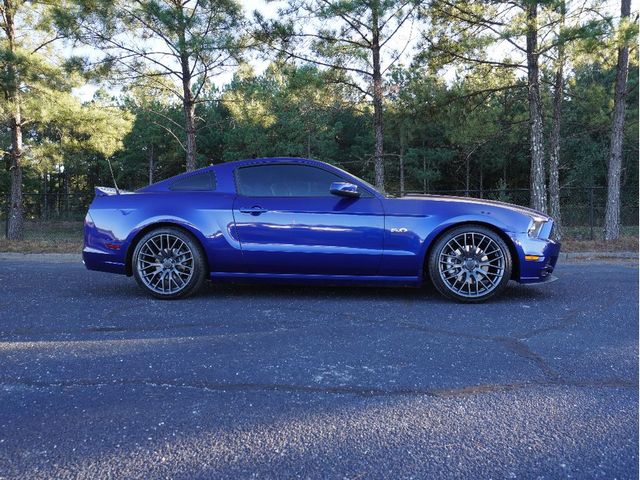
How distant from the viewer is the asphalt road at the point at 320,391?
1.80 m

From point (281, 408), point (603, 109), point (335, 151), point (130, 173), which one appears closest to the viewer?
point (281, 408)

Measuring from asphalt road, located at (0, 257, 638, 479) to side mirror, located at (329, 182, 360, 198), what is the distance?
1.05 meters

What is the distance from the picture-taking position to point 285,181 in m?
4.88

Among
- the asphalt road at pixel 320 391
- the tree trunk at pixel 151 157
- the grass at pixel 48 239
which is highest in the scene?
the tree trunk at pixel 151 157

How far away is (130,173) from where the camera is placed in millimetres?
43938

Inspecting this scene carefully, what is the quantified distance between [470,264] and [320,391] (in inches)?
103

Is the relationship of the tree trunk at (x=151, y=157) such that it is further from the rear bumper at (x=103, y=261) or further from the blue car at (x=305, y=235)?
the blue car at (x=305, y=235)

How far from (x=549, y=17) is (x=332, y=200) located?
7.50 m

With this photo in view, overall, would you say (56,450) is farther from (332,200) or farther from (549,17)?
(549,17)

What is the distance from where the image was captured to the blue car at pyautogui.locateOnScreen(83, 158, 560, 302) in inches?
180

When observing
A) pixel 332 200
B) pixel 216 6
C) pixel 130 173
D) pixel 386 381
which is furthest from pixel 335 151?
pixel 386 381

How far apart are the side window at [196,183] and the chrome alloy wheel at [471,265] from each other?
2.43 metres

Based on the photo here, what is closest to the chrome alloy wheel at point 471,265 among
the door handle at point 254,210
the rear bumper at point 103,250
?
the door handle at point 254,210

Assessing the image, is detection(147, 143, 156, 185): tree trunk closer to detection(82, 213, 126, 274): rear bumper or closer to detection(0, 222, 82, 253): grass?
detection(0, 222, 82, 253): grass
